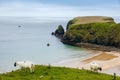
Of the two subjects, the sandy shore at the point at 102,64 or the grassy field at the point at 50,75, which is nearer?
the grassy field at the point at 50,75

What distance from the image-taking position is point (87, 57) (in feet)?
275

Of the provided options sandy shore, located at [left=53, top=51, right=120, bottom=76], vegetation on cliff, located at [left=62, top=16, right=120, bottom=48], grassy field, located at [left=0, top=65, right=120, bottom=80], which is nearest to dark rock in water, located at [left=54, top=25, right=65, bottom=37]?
vegetation on cliff, located at [left=62, top=16, right=120, bottom=48]

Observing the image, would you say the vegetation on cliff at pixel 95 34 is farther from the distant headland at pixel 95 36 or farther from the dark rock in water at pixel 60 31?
the dark rock in water at pixel 60 31

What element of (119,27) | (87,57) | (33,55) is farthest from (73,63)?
(119,27)

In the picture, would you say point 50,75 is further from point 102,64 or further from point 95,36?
point 95,36

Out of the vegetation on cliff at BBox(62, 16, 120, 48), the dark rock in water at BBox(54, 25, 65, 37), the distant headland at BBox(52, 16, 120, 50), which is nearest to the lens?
the distant headland at BBox(52, 16, 120, 50)

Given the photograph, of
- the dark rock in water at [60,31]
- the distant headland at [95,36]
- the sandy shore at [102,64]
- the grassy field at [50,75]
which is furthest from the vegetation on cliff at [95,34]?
the grassy field at [50,75]

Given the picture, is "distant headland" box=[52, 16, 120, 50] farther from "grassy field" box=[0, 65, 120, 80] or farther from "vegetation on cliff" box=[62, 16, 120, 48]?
"grassy field" box=[0, 65, 120, 80]

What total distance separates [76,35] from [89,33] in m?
4.68

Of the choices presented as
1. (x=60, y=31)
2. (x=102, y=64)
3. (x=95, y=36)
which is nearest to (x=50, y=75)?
(x=102, y=64)

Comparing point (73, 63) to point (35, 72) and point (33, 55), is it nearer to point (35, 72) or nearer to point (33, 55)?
point (33, 55)

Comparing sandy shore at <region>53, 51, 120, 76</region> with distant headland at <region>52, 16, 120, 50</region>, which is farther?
distant headland at <region>52, 16, 120, 50</region>

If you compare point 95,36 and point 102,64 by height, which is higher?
point 95,36

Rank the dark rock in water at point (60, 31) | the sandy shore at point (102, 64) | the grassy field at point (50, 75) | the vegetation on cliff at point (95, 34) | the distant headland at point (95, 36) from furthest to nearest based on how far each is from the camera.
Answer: the dark rock in water at point (60, 31)
the vegetation on cliff at point (95, 34)
the distant headland at point (95, 36)
the sandy shore at point (102, 64)
the grassy field at point (50, 75)
